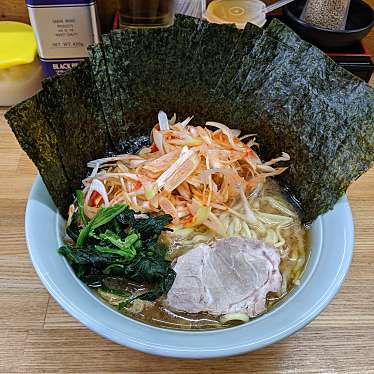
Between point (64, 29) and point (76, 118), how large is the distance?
41cm

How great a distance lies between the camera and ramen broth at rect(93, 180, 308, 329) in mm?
1017

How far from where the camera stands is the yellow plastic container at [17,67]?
1.57 metres

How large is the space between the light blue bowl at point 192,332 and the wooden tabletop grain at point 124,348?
0.48ft

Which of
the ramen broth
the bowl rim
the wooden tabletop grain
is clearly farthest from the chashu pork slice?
the bowl rim

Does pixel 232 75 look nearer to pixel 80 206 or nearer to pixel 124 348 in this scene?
pixel 80 206

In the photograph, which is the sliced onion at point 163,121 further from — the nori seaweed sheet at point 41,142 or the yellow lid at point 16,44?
the yellow lid at point 16,44

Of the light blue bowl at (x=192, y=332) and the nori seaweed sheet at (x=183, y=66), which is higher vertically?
the nori seaweed sheet at (x=183, y=66)

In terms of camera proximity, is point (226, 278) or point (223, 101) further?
point (223, 101)

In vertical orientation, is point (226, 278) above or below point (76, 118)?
below

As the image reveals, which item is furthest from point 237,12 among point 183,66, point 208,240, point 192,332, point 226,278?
point 192,332

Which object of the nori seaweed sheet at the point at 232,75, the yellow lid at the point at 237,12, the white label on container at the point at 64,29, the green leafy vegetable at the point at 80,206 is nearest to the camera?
the green leafy vegetable at the point at 80,206

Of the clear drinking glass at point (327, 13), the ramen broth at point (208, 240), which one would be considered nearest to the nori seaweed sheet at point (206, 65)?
the ramen broth at point (208, 240)

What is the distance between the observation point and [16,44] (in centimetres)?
162

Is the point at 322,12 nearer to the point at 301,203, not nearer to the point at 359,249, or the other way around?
the point at 301,203
